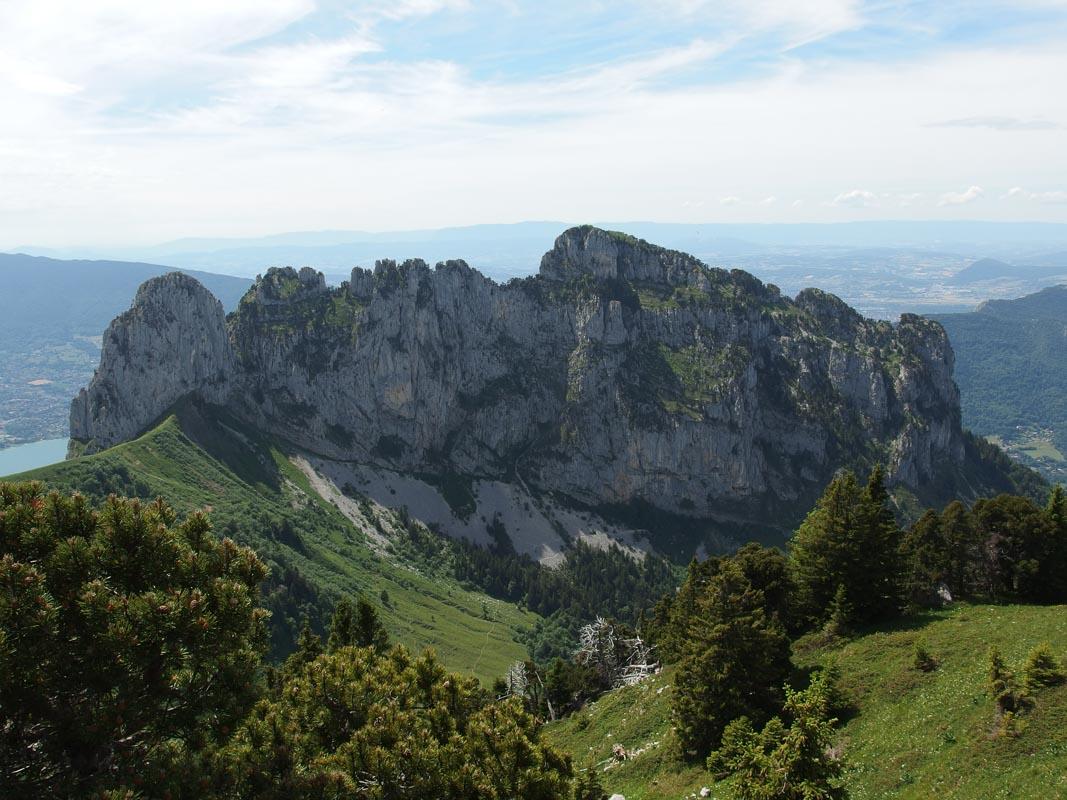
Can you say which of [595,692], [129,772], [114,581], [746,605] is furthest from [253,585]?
[595,692]

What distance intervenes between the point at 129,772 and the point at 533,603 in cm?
17867

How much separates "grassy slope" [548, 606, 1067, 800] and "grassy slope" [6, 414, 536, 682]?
100763mm

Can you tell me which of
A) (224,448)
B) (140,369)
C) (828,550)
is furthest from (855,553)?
(140,369)

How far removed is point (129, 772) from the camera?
14.2 m

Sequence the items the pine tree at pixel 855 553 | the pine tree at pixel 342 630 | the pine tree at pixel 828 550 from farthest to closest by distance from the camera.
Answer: the pine tree at pixel 342 630 → the pine tree at pixel 828 550 → the pine tree at pixel 855 553

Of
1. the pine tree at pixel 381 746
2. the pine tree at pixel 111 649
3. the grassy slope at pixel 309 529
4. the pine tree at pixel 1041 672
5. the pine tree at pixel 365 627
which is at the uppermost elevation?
the pine tree at pixel 111 649

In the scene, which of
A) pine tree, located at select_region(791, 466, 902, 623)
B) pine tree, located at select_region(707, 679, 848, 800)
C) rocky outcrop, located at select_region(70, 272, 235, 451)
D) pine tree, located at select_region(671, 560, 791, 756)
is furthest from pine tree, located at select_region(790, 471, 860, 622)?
rocky outcrop, located at select_region(70, 272, 235, 451)

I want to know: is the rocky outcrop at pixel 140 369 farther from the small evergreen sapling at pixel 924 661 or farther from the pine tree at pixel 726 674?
the small evergreen sapling at pixel 924 661

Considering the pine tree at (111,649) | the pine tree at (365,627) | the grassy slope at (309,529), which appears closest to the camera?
the pine tree at (111,649)

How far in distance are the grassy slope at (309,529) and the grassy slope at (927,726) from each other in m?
101

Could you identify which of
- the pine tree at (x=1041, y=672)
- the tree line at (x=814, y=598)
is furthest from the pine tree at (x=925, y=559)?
the pine tree at (x=1041, y=672)

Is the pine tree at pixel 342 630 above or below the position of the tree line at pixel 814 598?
below

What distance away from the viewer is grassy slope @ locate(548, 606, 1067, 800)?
2470 centimetres

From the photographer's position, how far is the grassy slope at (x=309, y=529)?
14838cm
